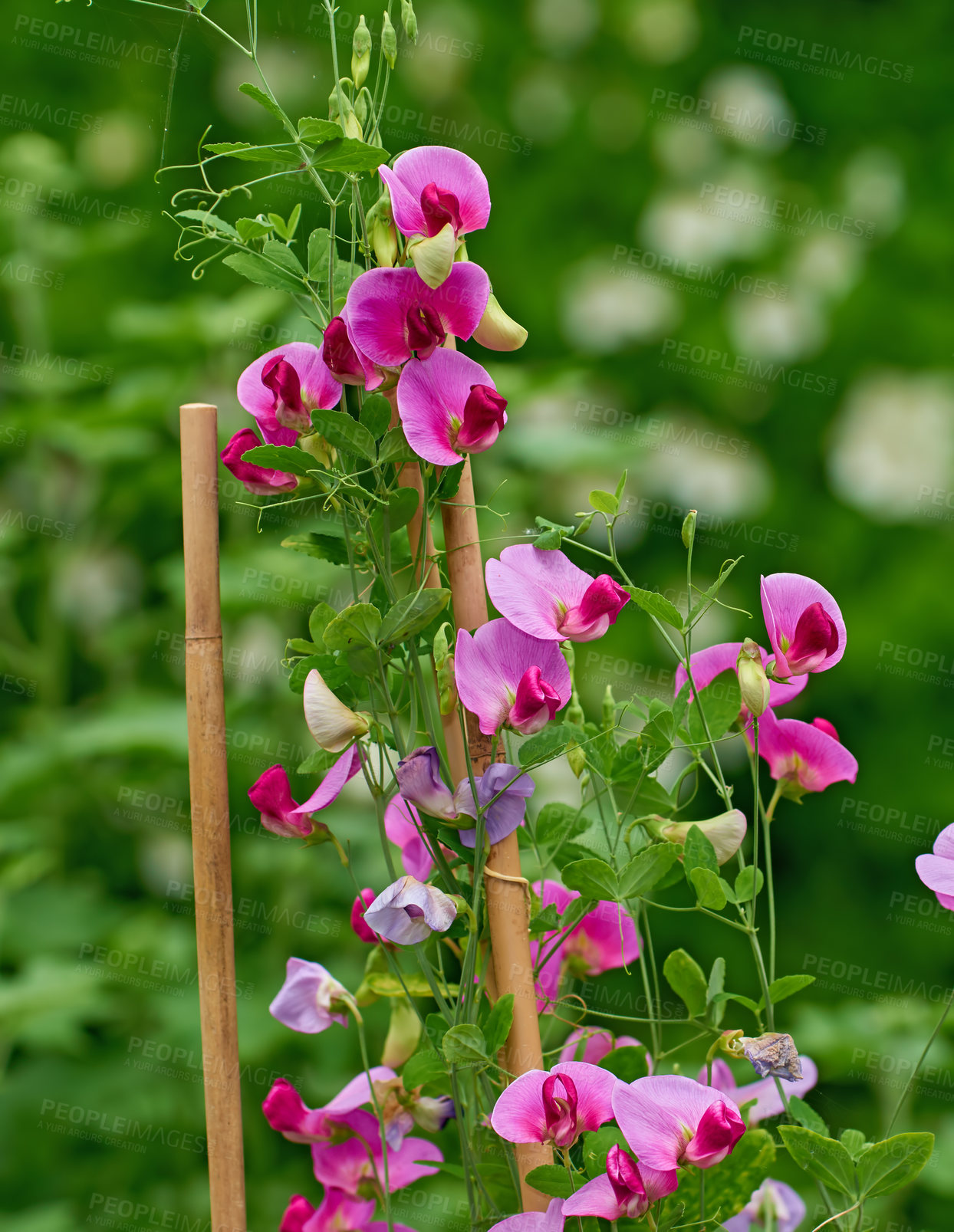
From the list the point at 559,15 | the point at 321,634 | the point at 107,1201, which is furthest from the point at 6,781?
the point at 559,15

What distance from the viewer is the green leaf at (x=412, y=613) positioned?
17.4 inches

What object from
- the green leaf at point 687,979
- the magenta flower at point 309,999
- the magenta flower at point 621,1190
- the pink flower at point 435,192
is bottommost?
the magenta flower at point 309,999

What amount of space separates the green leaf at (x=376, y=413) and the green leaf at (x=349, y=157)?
91mm

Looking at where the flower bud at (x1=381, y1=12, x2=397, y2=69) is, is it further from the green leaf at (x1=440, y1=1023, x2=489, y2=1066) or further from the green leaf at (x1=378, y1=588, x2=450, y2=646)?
the green leaf at (x1=440, y1=1023, x2=489, y2=1066)

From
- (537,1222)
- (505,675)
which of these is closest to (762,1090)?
(537,1222)

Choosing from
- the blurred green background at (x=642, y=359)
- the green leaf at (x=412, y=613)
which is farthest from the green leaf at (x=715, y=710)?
the blurred green background at (x=642, y=359)

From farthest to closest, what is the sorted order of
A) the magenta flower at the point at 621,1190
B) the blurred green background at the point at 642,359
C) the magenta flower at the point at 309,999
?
the blurred green background at the point at 642,359
the magenta flower at the point at 309,999
the magenta flower at the point at 621,1190

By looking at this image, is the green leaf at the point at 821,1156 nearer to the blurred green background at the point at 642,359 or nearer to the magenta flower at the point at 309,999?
the magenta flower at the point at 309,999

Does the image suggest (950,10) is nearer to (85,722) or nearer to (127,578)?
(127,578)

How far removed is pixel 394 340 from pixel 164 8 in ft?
0.69

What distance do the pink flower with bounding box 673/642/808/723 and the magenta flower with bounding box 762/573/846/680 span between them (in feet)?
0.08

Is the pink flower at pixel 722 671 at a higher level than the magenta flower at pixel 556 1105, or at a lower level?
higher

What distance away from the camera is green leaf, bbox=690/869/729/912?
1.46ft

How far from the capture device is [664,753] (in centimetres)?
48
